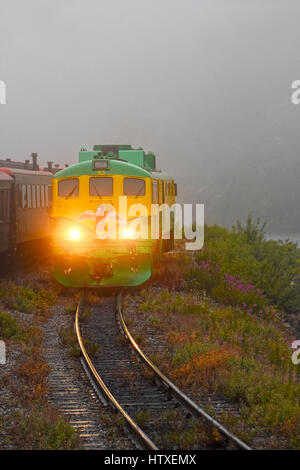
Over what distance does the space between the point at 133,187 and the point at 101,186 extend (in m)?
0.84

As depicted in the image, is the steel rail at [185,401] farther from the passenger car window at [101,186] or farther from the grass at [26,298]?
the passenger car window at [101,186]

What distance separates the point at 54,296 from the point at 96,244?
187 centimetres

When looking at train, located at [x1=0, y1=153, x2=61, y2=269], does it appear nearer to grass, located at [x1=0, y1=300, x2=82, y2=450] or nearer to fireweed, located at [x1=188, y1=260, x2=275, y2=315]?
fireweed, located at [x1=188, y1=260, x2=275, y2=315]

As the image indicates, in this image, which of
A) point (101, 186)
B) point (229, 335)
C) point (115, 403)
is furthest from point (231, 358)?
point (101, 186)

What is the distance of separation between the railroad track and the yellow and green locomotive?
3.26 meters

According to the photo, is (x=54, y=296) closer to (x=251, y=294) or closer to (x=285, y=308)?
(x=251, y=294)

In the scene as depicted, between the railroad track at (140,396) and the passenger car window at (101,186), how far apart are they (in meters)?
4.64

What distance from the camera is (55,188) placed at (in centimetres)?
1678

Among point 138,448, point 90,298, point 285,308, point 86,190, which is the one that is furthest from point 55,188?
point 138,448

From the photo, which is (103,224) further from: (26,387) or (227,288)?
(26,387)

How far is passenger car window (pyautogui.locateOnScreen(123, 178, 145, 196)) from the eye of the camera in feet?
53.8

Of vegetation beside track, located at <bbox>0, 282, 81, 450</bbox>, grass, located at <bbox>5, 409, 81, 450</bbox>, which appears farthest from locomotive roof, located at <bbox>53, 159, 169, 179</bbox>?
grass, located at <bbox>5, 409, 81, 450</bbox>

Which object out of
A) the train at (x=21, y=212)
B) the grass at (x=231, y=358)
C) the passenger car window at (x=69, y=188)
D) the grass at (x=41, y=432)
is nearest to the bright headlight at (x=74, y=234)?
the passenger car window at (x=69, y=188)

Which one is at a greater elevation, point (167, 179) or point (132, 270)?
point (167, 179)
